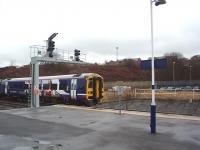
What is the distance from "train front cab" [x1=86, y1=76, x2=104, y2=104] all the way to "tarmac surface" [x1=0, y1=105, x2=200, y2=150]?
12390 mm

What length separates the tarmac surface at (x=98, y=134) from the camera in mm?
12969

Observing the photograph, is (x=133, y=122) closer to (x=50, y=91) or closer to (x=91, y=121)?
Answer: (x=91, y=121)

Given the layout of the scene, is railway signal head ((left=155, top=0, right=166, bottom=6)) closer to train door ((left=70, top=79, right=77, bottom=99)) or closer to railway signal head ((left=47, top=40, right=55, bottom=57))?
railway signal head ((left=47, top=40, right=55, bottom=57))

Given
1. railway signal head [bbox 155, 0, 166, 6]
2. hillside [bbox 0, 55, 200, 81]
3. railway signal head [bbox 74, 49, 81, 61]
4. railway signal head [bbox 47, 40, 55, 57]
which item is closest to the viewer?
railway signal head [bbox 155, 0, 166, 6]

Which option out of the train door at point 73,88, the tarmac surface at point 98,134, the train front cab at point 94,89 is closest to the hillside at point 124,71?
the train front cab at point 94,89

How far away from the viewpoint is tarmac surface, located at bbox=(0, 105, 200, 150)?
1297 cm

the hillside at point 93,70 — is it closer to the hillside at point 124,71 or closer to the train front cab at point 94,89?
the hillside at point 124,71

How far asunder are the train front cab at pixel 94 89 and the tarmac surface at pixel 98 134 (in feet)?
40.7

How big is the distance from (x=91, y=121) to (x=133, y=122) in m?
2.42

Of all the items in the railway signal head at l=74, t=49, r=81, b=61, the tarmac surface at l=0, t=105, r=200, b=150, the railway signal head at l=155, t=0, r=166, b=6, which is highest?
the railway signal head at l=155, t=0, r=166, b=6

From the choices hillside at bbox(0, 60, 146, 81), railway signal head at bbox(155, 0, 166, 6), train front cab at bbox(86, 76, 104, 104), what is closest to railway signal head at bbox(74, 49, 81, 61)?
train front cab at bbox(86, 76, 104, 104)

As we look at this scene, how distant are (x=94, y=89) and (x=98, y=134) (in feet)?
61.6

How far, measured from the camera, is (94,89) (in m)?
34.3

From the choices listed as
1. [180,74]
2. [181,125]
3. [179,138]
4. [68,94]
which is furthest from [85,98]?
[180,74]
